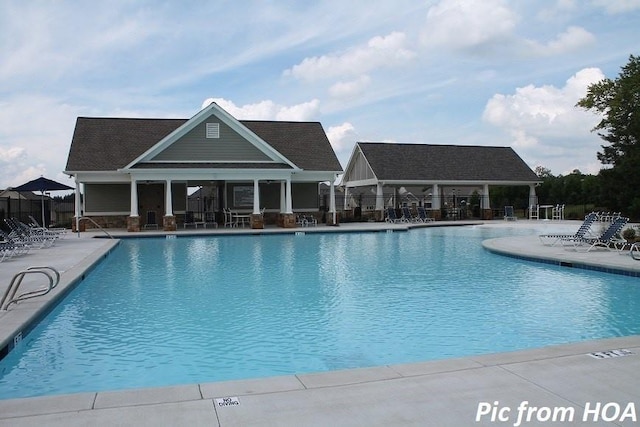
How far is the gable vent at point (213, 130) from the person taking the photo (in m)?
27.6

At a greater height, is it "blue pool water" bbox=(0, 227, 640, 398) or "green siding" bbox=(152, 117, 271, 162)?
"green siding" bbox=(152, 117, 271, 162)

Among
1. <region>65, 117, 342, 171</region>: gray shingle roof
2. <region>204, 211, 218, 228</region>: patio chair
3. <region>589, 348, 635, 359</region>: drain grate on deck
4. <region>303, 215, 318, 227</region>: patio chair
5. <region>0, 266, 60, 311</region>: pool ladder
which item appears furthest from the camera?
<region>204, 211, 218, 228</region>: patio chair

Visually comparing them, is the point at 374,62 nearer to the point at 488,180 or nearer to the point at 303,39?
the point at 303,39

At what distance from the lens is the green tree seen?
61.3ft

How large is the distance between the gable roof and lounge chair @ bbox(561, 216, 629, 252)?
63.5ft

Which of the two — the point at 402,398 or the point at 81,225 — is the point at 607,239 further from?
the point at 81,225

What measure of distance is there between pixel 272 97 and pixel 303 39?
7597 millimetres

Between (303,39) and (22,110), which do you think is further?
(22,110)

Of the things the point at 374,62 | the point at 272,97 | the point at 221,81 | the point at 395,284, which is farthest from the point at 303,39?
the point at 395,284

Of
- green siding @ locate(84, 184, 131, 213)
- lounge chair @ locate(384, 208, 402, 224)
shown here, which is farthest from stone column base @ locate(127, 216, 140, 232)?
lounge chair @ locate(384, 208, 402, 224)

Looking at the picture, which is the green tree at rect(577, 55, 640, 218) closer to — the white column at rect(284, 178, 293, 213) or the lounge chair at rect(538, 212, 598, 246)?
the lounge chair at rect(538, 212, 598, 246)

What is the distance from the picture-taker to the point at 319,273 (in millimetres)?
13328

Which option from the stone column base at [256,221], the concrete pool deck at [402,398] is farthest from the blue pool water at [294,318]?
the stone column base at [256,221]

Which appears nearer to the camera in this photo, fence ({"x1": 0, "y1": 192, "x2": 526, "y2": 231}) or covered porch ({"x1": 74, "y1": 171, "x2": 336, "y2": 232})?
covered porch ({"x1": 74, "y1": 171, "x2": 336, "y2": 232})
